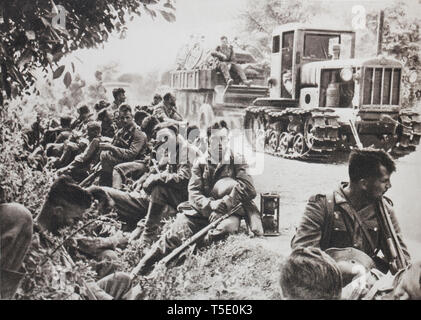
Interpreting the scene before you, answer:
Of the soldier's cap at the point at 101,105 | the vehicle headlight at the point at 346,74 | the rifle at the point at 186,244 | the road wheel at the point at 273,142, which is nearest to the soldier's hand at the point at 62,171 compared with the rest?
the soldier's cap at the point at 101,105

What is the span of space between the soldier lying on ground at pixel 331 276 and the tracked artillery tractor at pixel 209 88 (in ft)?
3.91

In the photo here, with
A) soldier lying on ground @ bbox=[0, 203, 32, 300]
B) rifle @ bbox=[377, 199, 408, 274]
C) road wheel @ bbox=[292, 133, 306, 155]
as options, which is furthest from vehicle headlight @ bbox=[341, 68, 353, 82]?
soldier lying on ground @ bbox=[0, 203, 32, 300]

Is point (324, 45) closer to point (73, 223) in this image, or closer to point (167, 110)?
point (167, 110)

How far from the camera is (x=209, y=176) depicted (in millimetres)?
4402

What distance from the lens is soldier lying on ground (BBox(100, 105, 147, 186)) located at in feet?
14.6

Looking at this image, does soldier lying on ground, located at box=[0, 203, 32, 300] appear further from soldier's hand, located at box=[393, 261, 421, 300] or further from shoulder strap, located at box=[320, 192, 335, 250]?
soldier's hand, located at box=[393, 261, 421, 300]

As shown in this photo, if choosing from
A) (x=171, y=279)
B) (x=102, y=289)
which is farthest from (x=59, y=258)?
(x=171, y=279)

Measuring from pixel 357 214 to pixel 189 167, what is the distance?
1.33 m

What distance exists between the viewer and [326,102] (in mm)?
4883

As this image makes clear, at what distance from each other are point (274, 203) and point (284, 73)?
113cm

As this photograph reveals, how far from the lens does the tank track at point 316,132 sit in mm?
4645

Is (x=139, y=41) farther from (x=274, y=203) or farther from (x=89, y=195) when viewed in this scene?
(x=274, y=203)

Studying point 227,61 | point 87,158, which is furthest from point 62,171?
point 227,61

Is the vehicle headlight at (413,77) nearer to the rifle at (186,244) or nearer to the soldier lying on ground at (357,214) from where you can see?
the soldier lying on ground at (357,214)
